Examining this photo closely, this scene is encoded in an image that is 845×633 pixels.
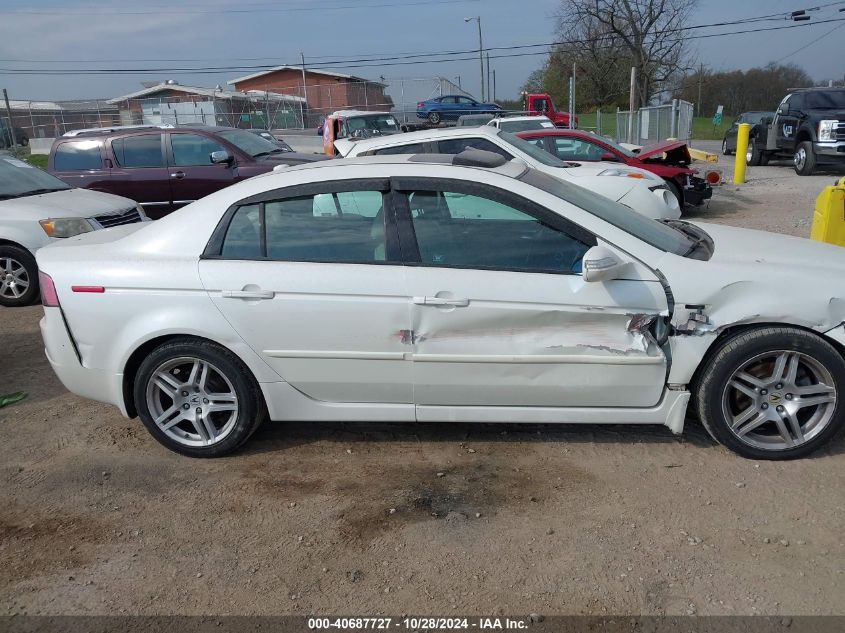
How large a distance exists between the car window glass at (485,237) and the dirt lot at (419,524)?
1.10 meters

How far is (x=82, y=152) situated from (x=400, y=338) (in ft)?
28.9

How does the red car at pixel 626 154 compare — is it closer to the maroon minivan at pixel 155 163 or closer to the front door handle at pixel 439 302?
the maroon minivan at pixel 155 163

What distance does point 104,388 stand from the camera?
3.91m

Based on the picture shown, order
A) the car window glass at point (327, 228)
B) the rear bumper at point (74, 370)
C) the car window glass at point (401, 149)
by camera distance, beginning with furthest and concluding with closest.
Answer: the car window glass at point (401, 149)
the rear bumper at point (74, 370)
the car window glass at point (327, 228)

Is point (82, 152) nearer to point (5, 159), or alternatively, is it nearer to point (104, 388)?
point (5, 159)

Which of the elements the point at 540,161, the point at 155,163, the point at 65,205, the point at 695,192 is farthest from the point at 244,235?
the point at 695,192

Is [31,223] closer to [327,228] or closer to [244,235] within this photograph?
[244,235]

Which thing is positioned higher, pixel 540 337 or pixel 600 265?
pixel 600 265

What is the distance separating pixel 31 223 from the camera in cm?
729

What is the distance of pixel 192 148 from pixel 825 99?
47.8 ft

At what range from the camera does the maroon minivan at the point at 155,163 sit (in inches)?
400

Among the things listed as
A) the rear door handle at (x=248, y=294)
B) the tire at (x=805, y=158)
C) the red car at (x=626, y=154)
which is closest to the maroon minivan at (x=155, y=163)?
the red car at (x=626, y=154)

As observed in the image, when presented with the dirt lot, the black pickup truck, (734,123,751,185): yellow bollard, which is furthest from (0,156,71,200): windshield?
the black pickup truck

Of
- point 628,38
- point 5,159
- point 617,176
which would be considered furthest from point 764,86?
point 5,159
